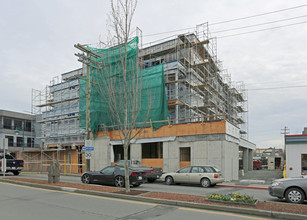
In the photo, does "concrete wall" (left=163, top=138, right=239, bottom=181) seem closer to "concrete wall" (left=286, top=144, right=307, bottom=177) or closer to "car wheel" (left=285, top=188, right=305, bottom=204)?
"concrete wall" (left=286, top=144, right=307, bottom=177)

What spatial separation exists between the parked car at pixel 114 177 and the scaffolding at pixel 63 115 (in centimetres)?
2156

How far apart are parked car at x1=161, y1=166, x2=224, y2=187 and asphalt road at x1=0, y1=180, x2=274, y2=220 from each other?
705cm

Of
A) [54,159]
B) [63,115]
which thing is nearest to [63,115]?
[63,115]

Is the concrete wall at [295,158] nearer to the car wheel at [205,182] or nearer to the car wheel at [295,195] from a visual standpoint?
the car wheel at [205,182]

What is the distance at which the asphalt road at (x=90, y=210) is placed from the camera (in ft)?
25.0

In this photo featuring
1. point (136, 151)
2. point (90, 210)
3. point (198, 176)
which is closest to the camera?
point (90, 210)

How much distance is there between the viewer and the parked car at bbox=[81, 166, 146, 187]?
564 inches

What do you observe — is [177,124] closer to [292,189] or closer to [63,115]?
[292,189]

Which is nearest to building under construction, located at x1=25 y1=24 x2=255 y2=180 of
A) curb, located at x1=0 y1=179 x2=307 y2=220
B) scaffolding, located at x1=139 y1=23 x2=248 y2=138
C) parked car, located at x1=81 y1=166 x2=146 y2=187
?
scaffolding, located at x1=139 y1=23 x2=248 y2=138

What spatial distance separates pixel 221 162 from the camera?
19.4 metres

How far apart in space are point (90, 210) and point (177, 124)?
1427cm

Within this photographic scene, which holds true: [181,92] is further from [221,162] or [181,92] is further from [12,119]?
[12,119]

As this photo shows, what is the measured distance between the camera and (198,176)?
16062mm

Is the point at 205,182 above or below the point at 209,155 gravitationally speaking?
below
